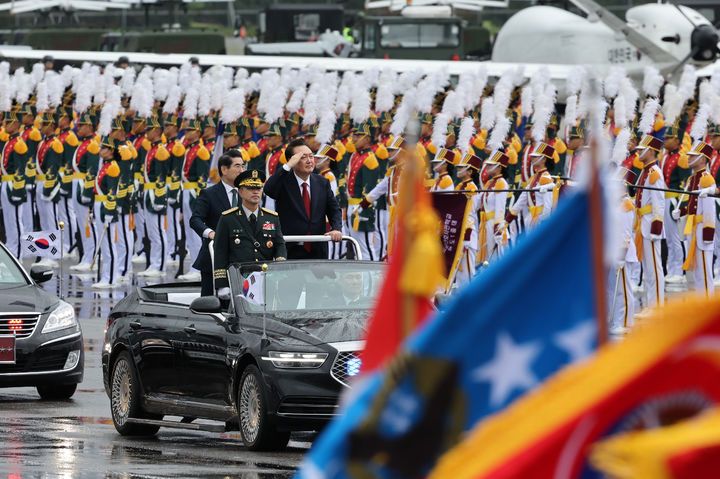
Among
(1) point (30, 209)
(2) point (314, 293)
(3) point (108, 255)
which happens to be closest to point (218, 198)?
(2) point (314, 293)

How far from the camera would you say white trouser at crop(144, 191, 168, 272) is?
26.0 meters

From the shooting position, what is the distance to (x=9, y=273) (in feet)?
45.3

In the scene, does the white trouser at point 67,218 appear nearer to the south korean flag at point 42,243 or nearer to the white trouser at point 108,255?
the white trouser at point 108,255

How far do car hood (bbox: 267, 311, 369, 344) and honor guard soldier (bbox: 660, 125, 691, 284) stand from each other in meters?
13.0

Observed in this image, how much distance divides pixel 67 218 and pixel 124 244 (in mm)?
3792

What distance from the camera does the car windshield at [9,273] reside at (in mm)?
13734

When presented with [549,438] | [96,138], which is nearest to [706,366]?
[549,438]

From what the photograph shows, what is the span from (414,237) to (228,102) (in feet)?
83.7

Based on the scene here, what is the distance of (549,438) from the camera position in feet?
8.75

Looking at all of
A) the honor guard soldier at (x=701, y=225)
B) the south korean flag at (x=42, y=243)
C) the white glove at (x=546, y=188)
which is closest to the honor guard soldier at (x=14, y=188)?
the white glove at (x=546, y=188)

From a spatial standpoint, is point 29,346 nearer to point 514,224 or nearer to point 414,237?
point 414,237

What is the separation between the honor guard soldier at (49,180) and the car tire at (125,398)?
16.7 m

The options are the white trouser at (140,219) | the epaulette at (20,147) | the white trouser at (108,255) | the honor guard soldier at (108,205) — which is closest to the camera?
the white trouser at (108,255)

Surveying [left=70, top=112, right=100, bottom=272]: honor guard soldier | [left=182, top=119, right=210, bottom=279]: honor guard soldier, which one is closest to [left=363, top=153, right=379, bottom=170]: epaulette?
[left=182, top=119, right=210, bottom=279]: honor guard soldier
